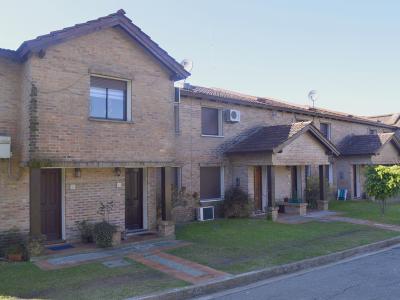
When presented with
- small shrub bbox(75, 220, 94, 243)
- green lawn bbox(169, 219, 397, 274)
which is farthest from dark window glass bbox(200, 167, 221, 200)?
small shrub bbox(75, 220, 94, 243)

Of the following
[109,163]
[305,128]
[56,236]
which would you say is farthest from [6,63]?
[305,128]

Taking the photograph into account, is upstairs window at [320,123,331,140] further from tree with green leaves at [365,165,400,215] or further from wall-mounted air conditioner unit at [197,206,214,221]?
wall-mounted air conditioner unit at [197,206,214,221]

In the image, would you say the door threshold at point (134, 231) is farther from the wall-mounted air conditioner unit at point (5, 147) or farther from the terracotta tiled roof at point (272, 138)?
the terracotta tiled roof at point (272, 138)

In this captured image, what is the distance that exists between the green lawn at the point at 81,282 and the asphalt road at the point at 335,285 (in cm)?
136

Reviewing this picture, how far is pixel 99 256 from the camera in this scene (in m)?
9.63

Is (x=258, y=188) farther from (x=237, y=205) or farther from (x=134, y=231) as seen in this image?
(x=134, y=231)

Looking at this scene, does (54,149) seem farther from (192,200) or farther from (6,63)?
(192,200)

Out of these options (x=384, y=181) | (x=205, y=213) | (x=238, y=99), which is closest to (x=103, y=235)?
(x=205, y=213)

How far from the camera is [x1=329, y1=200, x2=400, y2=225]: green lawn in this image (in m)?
15.7

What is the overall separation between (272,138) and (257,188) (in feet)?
9.43

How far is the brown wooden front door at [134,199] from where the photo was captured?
12656 mm

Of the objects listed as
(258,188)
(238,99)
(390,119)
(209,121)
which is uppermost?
(390,119)

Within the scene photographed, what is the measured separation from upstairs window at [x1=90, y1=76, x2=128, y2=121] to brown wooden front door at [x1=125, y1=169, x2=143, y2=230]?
2.20 m

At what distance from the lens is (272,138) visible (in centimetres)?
1611
